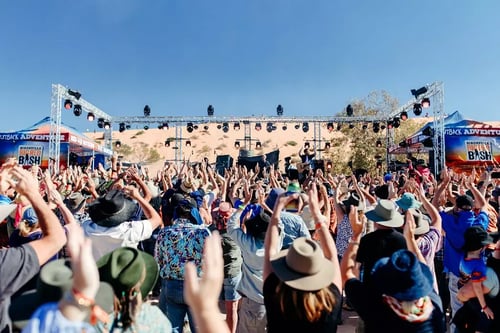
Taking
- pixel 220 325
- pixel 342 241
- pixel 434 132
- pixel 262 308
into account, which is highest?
pixel 434 132

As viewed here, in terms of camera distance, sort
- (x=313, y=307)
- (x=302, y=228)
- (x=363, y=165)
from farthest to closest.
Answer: (x=363, y=165) → (x=302, y=228) → (x=313, y=307)

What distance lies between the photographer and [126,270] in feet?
5.37

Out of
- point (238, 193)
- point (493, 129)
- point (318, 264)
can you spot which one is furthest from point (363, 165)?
point (318, 264)

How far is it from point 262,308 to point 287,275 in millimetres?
1537

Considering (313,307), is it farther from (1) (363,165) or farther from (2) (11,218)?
(1) (363,165)

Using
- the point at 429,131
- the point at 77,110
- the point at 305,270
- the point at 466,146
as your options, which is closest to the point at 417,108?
→ the point at 429,131

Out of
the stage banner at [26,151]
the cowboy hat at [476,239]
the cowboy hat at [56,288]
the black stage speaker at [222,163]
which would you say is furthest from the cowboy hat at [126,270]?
the black stage speaker at [222,163]

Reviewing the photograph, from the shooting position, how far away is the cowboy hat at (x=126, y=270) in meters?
1.62

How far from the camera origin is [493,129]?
16.3 m

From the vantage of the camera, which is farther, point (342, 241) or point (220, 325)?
point (342, 241)

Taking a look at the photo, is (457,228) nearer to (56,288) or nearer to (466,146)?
(56,288)

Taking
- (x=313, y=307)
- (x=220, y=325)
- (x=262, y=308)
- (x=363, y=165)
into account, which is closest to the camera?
(x=220, y=325)

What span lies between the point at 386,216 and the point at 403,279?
1.21 m

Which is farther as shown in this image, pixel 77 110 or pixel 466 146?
pixel 77 110
